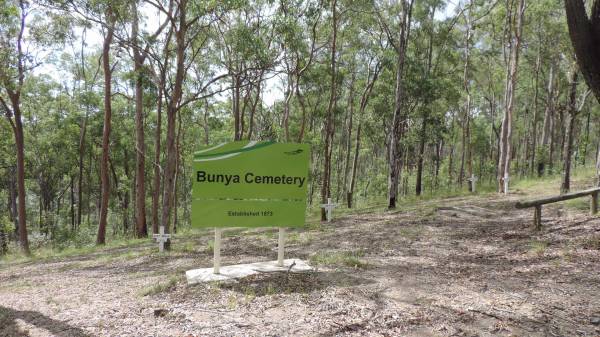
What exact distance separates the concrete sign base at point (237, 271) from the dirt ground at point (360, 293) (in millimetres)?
190

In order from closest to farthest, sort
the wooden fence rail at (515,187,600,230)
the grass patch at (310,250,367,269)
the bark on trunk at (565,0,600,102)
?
1. the bark on trunk at (565,0,600,102)
2. the grass patch at (310,250,367,269)
3. the wooden fence rail at (515,187,600,230)

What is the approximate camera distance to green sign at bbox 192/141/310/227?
527 centimetres

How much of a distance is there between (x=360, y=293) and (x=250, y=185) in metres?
2.13

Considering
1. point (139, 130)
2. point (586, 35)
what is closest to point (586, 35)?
point (586, 35)

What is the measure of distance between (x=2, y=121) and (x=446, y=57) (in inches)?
915

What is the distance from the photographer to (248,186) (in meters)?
5.47

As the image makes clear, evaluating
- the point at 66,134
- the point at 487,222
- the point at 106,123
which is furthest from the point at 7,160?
the point at 487,222

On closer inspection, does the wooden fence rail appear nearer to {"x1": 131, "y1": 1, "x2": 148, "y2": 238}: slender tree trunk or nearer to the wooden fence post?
the wooden fence post

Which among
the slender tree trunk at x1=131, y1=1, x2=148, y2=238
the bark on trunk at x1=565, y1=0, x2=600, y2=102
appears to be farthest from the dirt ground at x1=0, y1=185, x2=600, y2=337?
the slender tree trunk at x1=131, y1=1, x2=148, y2=238

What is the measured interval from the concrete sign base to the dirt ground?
0.19 m

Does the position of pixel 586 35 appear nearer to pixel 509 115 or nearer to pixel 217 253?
pixel 217 253

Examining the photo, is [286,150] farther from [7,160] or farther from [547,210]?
[7,160]

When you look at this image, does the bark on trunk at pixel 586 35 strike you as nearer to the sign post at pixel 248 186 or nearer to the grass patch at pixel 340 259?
the sign post at pixel 248 186

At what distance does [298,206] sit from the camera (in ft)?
18.9
